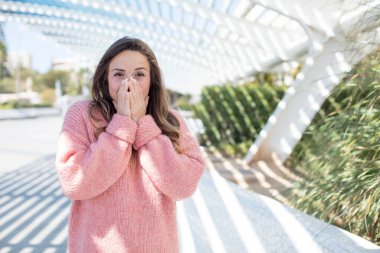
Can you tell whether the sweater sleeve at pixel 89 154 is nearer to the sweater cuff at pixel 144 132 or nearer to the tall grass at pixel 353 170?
the sweater cuff at pixel 144 132

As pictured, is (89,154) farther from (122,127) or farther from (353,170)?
(353,170)

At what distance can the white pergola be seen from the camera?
5.39 meters

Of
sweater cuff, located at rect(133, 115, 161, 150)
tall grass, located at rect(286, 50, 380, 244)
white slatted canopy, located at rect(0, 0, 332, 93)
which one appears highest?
sweater cuff, located at rect(133, 115, 161, 150)

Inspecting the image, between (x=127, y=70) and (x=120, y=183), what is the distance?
396 mm

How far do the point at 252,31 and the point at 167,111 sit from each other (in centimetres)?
871

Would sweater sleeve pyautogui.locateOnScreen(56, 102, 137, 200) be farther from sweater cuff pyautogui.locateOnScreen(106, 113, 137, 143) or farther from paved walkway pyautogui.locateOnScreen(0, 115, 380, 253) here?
paved walkway pyautogui.locateOnScreen(0, 115, 380, 253)

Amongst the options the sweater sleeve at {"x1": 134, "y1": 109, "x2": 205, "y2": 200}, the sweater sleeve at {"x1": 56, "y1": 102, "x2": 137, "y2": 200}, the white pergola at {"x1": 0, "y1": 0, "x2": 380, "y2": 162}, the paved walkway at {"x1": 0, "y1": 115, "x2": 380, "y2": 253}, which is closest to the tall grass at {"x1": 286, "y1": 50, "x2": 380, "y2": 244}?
the white pergola at {"x1": 0, "y1": 0, "x2": 380, "y2": 162}

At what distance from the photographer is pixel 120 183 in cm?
181

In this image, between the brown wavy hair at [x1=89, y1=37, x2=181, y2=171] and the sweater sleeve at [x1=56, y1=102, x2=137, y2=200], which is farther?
the brown wavy hair at [x1=89, y1=37, x2=181, y2=171]

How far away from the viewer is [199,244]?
348 cm

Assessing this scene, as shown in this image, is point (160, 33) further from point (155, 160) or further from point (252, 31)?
point (155, 160)

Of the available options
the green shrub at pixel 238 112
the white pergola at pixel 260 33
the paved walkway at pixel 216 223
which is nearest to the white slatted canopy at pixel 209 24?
the white pergola at pixel 260 33

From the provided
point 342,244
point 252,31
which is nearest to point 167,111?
point 342,244

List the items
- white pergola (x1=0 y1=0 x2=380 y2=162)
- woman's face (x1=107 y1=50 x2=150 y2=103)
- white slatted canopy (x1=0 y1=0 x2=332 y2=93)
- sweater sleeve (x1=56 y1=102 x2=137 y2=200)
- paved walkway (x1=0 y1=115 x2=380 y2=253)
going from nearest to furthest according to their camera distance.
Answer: sweater sleeve (x1=56 y1=102 x2=137 y2=200) → woman's face (x1=107 y1=50 x2=150 y2=103) → paved walkway (x1=0 y1=115 x2=380 y2=253) → white pergola (x1=0 y1=0 x2=380 y2=162) → white slatted canopy (x1=0 y1=0 x2=332 y2=93)
